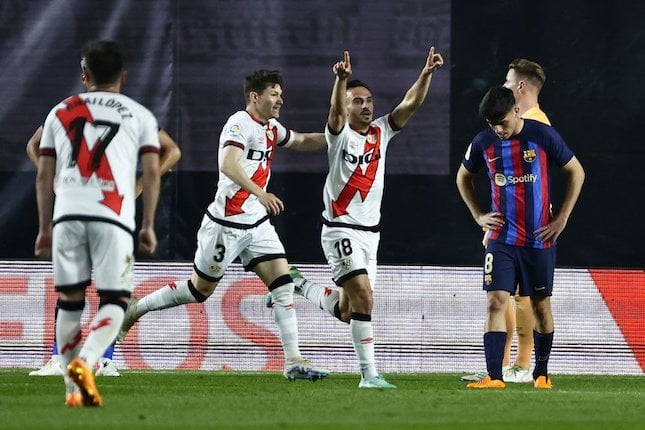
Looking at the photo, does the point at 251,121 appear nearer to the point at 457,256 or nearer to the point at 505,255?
the point at 505,255

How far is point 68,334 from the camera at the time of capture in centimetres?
645

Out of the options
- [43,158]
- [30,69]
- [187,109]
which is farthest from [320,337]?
[43,158]

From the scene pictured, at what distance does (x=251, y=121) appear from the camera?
896cm

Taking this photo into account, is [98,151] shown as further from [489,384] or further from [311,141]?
[311,141]

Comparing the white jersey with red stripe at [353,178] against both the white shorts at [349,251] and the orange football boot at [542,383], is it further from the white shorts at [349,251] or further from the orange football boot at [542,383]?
the orange football boot at [542,383]

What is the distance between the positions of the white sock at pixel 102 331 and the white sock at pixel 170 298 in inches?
112

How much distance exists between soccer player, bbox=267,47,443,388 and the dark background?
300 cm

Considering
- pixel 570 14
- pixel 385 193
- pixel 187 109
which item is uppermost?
pixel 570 14

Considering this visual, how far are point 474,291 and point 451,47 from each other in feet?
7.17

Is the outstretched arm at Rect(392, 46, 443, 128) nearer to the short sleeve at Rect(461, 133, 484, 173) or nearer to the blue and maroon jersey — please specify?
the short sleeve at Rect(461, 133, 484, 173)

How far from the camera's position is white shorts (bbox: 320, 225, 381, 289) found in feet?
27.5

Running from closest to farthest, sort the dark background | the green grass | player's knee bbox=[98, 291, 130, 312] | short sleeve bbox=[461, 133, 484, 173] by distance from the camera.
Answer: the green grass < player's knee bbox=[98, 291, 130, 312] < short sleeve bbox=[461, 133, 484, 173] < the dark background

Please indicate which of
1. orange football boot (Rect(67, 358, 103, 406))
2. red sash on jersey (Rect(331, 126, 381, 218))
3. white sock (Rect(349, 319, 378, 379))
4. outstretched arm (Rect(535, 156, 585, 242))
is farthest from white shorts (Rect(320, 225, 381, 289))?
orange football boot (Rect(67, 358, 103, 406))

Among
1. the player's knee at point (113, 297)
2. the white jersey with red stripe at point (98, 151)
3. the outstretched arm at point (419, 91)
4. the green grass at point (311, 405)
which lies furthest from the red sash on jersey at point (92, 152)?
the outstretched arm at point (419, 91)
